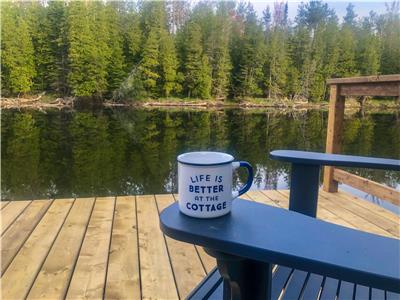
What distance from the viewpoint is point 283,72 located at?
877 inches

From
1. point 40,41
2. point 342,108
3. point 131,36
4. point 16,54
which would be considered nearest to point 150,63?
point 131,36

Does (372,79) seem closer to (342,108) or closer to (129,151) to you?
(342,108)

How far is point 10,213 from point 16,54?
19.2 metres

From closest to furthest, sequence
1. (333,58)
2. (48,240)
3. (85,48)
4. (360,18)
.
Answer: (48,240)
(85,48)
(333,58)
(360,18)

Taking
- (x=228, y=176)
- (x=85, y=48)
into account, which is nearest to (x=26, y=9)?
(x=85, y=48)

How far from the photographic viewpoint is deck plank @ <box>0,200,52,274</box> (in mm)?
1566

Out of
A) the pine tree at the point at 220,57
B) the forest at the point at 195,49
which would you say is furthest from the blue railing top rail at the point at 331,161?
the pine tree at the point at 220,57

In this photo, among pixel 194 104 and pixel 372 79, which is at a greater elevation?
pixel 372 79

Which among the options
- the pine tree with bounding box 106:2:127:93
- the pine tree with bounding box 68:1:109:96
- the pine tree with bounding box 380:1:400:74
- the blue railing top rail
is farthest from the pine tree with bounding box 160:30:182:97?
the blue railing top rail

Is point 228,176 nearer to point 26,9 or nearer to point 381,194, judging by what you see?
point 381,194

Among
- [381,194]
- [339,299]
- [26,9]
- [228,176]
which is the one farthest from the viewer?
[26,9]

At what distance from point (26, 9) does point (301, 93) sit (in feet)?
55.0

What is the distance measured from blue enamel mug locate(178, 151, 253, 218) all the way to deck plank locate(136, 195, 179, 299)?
85cm

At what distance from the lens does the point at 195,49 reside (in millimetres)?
21844
